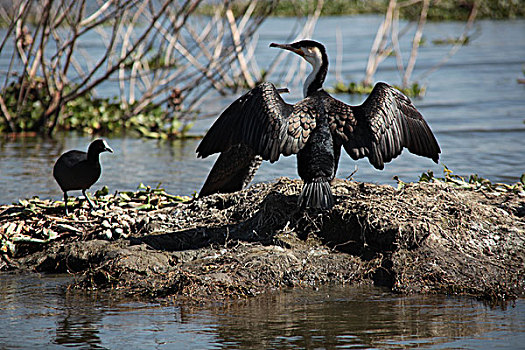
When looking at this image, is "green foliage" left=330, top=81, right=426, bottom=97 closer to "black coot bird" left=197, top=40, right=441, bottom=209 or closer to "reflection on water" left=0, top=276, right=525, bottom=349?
"black coot bird" left=197, top=40, right=441, bottom=209

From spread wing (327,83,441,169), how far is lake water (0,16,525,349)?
1201 millimetres

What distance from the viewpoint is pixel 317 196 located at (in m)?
5.67

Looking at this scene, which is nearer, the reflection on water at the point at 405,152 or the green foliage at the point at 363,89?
the reflection on water at the point at 405,152

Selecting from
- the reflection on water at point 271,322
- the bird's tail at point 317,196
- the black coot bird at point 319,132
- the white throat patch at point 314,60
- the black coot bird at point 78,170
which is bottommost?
the reflection on water at point 271,322

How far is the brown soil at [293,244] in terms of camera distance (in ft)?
17.4

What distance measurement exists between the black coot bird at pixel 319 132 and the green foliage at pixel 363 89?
9.05 metres

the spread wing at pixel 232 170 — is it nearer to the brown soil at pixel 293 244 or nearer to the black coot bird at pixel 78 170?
the brown soil at pixel 293 244

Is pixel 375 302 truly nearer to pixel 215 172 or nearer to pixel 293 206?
pixel 293 206

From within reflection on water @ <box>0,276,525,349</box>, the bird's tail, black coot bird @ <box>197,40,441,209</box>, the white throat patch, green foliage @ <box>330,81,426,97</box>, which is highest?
green foliage @ <box>330,81,426,97</box>

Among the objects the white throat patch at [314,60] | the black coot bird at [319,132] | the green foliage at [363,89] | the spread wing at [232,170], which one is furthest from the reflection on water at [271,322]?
the green foliage at [363,89]

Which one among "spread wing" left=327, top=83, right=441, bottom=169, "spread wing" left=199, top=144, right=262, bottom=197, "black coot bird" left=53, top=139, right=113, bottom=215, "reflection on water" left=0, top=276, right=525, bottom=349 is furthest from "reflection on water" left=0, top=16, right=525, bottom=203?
"reflection on water" left=0, top=276, right=525, bottom=349

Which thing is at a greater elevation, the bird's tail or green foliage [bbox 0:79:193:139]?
green foliage [bbox 0:79:193:139]

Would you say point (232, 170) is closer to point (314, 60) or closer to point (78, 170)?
point (314, 60)

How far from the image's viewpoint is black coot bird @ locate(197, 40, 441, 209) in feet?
19.0
